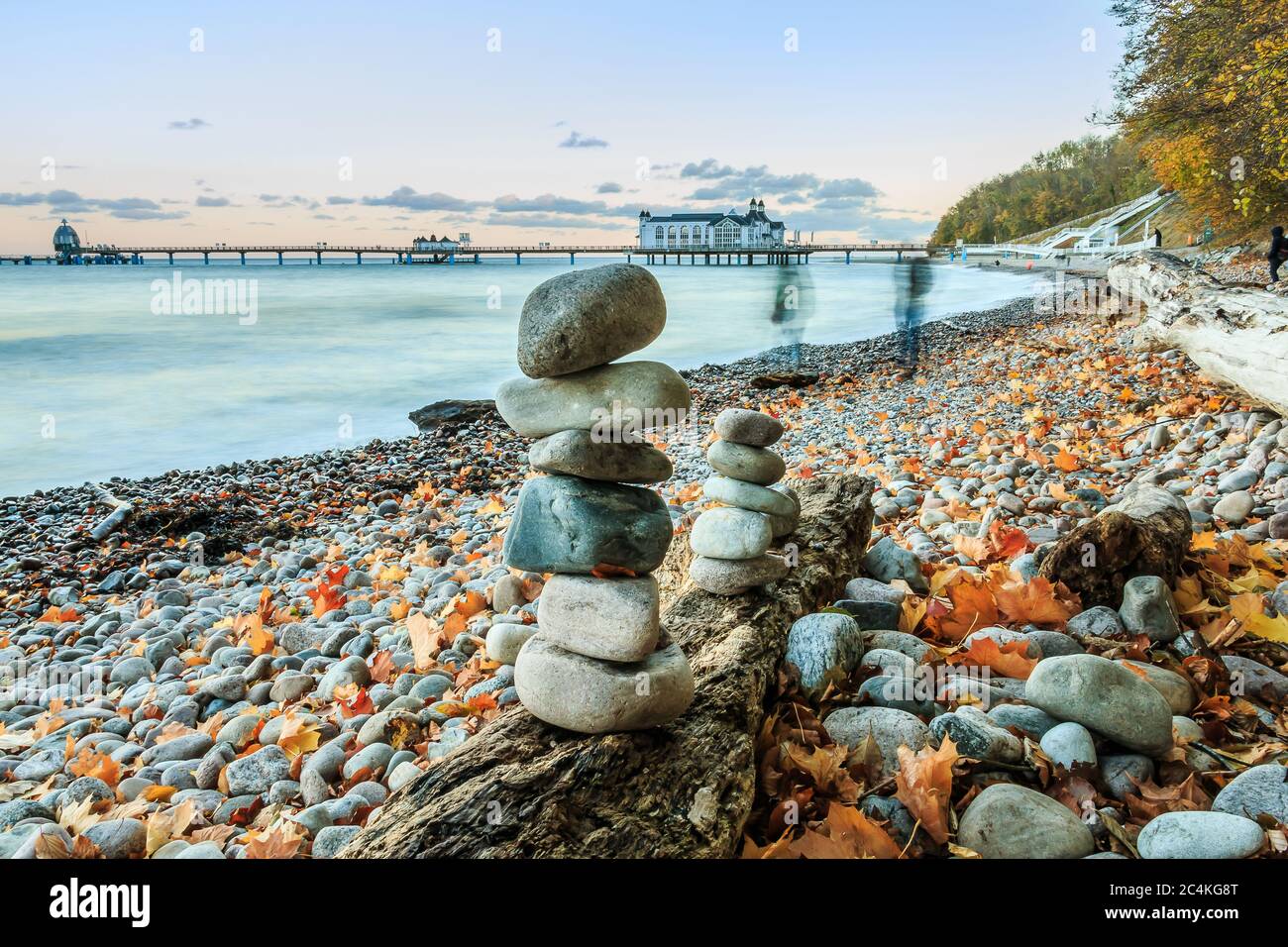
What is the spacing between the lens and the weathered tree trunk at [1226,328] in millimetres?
5934

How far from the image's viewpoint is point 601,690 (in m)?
2.30

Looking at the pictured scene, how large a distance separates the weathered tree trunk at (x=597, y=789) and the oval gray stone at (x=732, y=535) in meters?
0.57

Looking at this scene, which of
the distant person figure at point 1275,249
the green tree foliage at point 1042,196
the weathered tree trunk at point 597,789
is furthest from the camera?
the green tree foliage at point 1042,196

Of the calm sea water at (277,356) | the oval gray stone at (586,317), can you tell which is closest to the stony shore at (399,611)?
the oval gray stone at (586,317)

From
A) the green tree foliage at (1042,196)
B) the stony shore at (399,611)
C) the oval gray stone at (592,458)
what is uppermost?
the green tree foliage at (1042,196)

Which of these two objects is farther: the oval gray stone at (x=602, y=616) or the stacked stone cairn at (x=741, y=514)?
the stacked stone cairn at (x=741, y=514)

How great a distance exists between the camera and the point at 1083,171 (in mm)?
47844

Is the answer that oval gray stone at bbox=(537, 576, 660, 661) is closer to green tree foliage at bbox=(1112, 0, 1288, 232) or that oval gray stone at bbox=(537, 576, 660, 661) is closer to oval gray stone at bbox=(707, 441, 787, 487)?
oval gray stone at bbox=(707, 441, 787, 487)

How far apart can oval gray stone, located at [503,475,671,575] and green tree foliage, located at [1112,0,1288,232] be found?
9931 millimetres

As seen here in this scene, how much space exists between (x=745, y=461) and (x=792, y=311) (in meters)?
24.8

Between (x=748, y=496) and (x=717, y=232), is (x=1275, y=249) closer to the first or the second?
(x=748, y=496)

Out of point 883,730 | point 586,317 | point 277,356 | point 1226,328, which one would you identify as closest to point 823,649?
point 883,730

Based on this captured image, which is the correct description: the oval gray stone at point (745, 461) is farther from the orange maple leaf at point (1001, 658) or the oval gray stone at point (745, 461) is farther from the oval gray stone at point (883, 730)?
the oval gray stone at point (883, 730)

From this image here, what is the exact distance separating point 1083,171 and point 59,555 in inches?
2195
